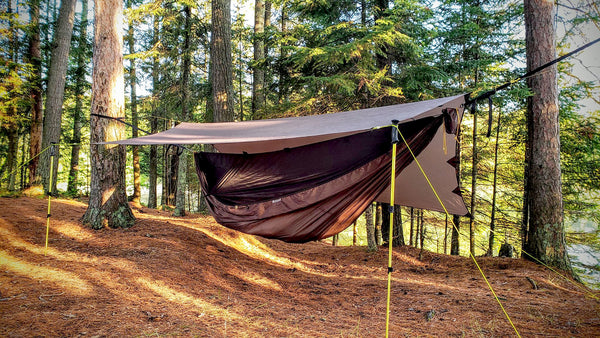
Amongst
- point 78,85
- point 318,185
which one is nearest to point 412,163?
point 318,185

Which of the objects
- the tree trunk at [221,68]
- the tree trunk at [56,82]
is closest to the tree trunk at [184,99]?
the tree trunk at [221,68]

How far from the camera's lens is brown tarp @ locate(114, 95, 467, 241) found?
7.11ft

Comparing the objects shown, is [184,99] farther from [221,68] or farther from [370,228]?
[370,228]

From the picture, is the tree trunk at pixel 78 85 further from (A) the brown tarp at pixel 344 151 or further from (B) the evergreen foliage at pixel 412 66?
(A) the brown tarp at pixel 344 151

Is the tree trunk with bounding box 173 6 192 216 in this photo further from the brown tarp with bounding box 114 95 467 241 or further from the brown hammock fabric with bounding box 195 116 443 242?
the brown hammock fabric with bounding box 195 116 443 242

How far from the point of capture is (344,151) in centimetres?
232

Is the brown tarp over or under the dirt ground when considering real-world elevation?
over

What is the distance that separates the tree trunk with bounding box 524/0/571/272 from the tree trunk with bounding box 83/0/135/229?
465 centimetres

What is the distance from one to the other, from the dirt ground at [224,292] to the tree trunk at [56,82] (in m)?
2.34

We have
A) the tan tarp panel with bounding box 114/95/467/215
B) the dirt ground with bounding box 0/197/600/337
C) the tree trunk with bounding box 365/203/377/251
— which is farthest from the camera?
the tree trunk with bounding box 365/203/377/251

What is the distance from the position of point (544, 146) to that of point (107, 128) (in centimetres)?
495

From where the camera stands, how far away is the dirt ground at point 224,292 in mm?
1824

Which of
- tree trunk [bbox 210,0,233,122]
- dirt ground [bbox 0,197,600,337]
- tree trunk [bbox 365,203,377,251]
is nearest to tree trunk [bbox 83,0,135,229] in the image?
dirt ground [bbox 0,197,600,337]

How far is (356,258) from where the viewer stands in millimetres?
4266
